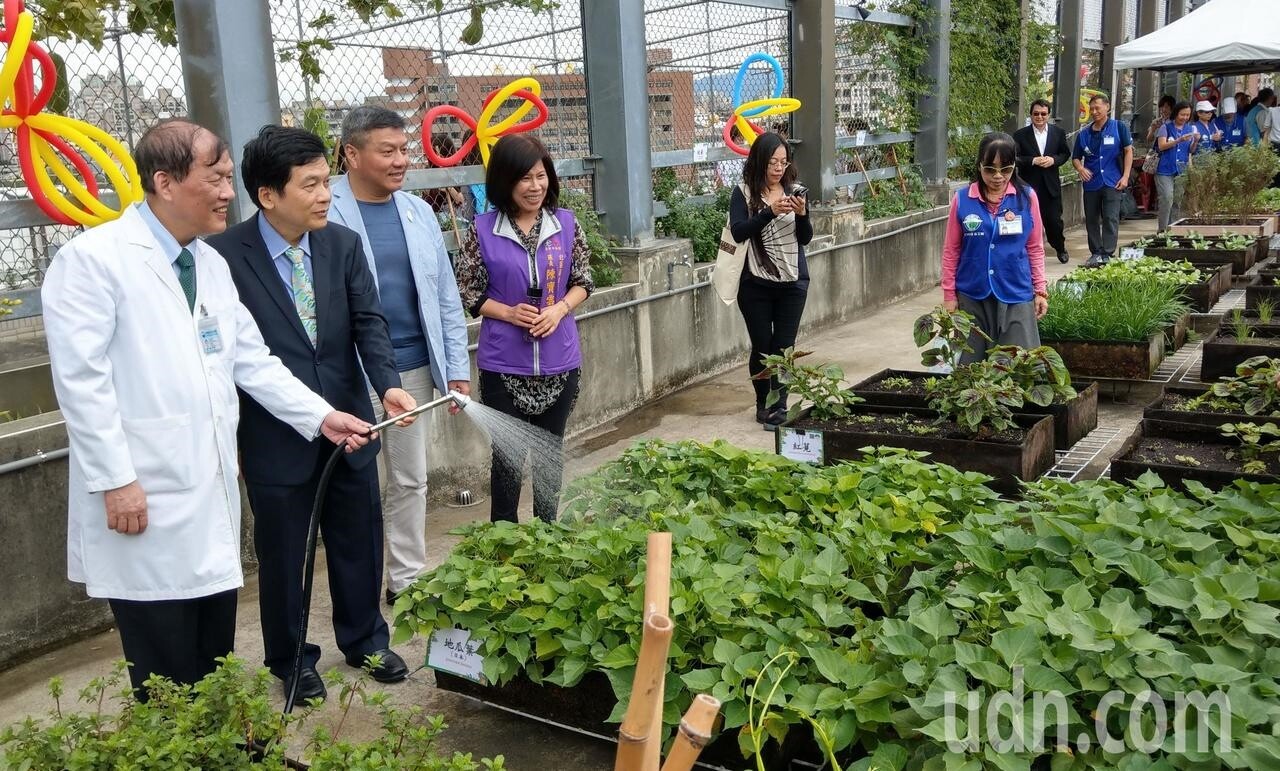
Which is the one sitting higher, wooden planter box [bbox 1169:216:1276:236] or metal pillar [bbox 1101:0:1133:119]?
metal pillar [bbox 1101:0:1133:119]

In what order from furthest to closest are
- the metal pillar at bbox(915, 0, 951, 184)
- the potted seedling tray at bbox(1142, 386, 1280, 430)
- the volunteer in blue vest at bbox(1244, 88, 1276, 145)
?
the volunteer in blue vest at bbox(1244, 88, 1276, 145) → the metal pillar at bbox(915, 0, 951, 184) → the potted seedling tray at bbox(1142, 386, 1280, 430)

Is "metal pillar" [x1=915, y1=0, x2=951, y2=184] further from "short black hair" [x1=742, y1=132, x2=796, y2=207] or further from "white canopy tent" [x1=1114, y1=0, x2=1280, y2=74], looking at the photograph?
"short black hair" [x1=742, y1=132, x2=796, y2=207]

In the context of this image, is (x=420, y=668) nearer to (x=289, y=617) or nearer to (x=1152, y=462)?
(x=289, y=617)

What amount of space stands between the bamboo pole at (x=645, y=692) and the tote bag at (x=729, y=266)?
5.01 meters

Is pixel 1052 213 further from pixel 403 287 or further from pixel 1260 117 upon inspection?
pixel 403 287

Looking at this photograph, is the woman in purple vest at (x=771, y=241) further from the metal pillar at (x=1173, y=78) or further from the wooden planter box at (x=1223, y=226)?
the metal pillar at (x=1173, y=78)

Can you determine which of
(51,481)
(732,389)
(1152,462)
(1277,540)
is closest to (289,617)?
(51,481)

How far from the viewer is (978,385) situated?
4766mm

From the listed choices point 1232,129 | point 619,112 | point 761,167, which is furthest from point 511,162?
point 1232,129

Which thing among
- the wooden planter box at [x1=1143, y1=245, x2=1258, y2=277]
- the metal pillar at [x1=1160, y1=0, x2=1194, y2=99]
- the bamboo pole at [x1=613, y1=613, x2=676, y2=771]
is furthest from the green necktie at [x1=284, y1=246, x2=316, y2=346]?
the metal pillar at [x1=1160, y1=0, x2=1194, y2=99]

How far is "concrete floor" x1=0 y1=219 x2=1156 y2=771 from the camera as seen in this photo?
3242mm

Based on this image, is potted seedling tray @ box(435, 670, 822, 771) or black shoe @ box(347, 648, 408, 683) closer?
potted seedling tray @ box(435, 670, 822, 771)

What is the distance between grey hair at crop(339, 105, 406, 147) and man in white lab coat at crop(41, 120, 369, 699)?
93cm

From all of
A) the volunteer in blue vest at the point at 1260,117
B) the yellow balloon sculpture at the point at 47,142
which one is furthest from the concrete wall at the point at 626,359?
the volunteer in blue vest at the point at 1260,117
